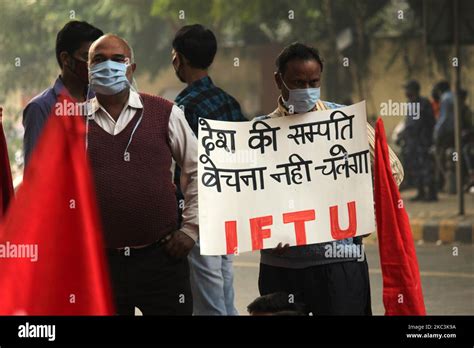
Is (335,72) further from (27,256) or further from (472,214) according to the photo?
(27,256)

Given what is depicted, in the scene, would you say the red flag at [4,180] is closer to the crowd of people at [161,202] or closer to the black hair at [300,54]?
the crowd of people at [161,202]

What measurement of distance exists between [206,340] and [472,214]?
8.13 m

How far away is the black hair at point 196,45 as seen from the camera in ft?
17.4

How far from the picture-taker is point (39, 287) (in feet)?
14.2

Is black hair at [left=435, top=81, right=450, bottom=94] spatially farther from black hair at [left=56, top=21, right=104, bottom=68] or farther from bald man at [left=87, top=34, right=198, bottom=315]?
bald man at [left=87, top=34, right=198, bottom=315]

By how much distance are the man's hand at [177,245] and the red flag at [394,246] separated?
26.4 inches

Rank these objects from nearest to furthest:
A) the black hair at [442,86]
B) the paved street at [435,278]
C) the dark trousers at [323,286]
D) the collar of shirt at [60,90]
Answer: the dark trousers at [323,286] → the collar of shirt at [60,90] → the paved street at [435,278] → the black hair at [442,86]

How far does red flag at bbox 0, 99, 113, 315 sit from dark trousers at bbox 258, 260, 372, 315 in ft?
1.94

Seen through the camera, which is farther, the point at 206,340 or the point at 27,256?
the point at 206,340

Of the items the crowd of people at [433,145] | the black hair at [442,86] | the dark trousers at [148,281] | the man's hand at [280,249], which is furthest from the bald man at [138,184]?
the black hair at [442,86]

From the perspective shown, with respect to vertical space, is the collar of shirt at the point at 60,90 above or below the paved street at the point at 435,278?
above

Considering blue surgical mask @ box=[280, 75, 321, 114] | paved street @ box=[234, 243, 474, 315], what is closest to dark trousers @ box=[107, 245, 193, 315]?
blue surgical mask @ box=[280, 75, 321, 114]

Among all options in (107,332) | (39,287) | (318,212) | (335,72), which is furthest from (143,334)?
(335,72)

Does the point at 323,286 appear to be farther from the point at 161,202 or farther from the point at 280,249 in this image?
the point at 161,202
